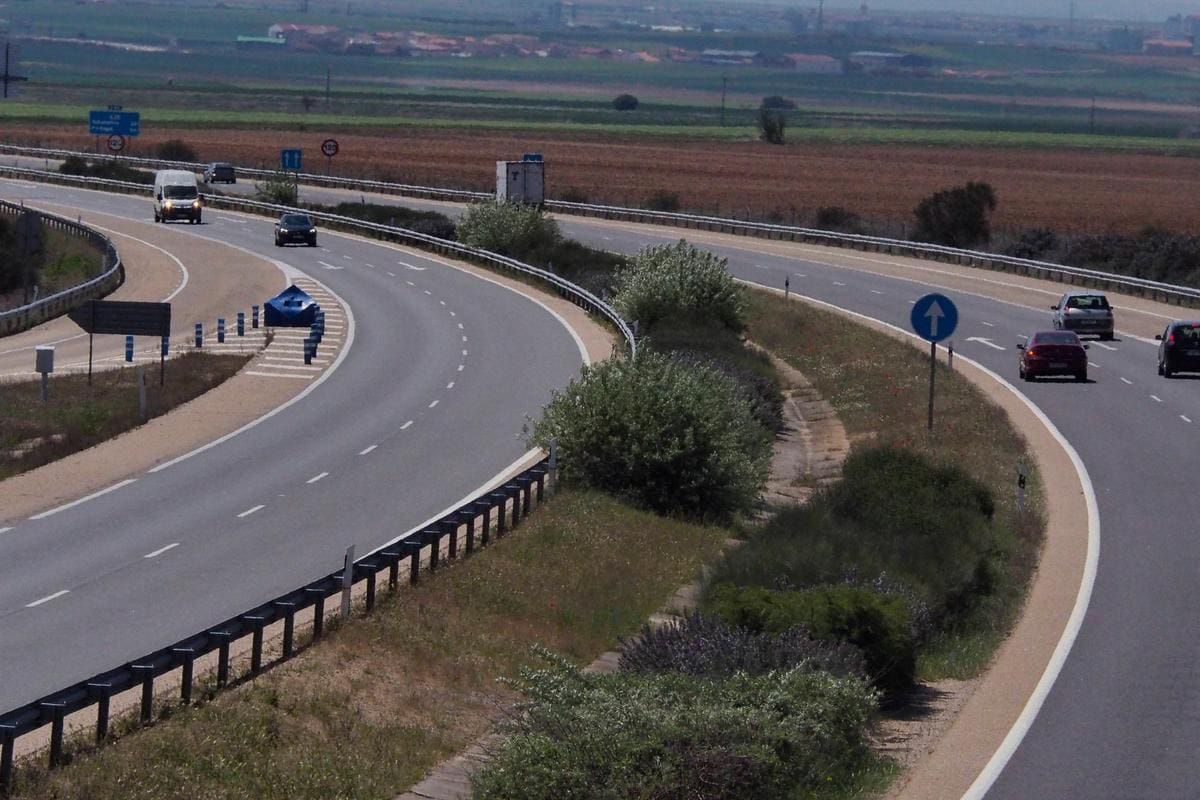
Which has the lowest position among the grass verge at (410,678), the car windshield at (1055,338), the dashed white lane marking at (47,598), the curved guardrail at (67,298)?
the curved guardrail at (67,298)

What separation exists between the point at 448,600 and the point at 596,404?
8187 millimetres

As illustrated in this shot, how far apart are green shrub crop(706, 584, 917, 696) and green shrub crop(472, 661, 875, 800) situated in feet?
7.69

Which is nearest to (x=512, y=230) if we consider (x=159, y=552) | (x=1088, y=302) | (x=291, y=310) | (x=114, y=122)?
(x=291, y=310)

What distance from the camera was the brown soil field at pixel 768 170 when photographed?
358 ft

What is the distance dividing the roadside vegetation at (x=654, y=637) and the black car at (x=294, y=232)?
4516 centimetres

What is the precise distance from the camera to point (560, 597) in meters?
20.6

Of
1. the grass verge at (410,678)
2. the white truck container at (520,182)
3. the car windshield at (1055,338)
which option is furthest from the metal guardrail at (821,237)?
the grass verge at (410,678)

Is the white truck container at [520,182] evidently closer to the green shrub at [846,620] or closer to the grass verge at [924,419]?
the grass verge at [924,419]

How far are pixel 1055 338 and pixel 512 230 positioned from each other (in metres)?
31.4

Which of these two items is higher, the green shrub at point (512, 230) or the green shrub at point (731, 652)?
the green shrub at point (512, 230)

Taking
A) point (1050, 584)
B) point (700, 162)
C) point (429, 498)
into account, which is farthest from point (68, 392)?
point (700, 162)

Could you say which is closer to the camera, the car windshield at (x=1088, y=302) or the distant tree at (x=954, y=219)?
the car windshield at (x=1088, y=302)

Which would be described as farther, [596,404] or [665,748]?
[596,404]

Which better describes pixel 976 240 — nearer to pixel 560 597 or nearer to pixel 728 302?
pixel 728 302
